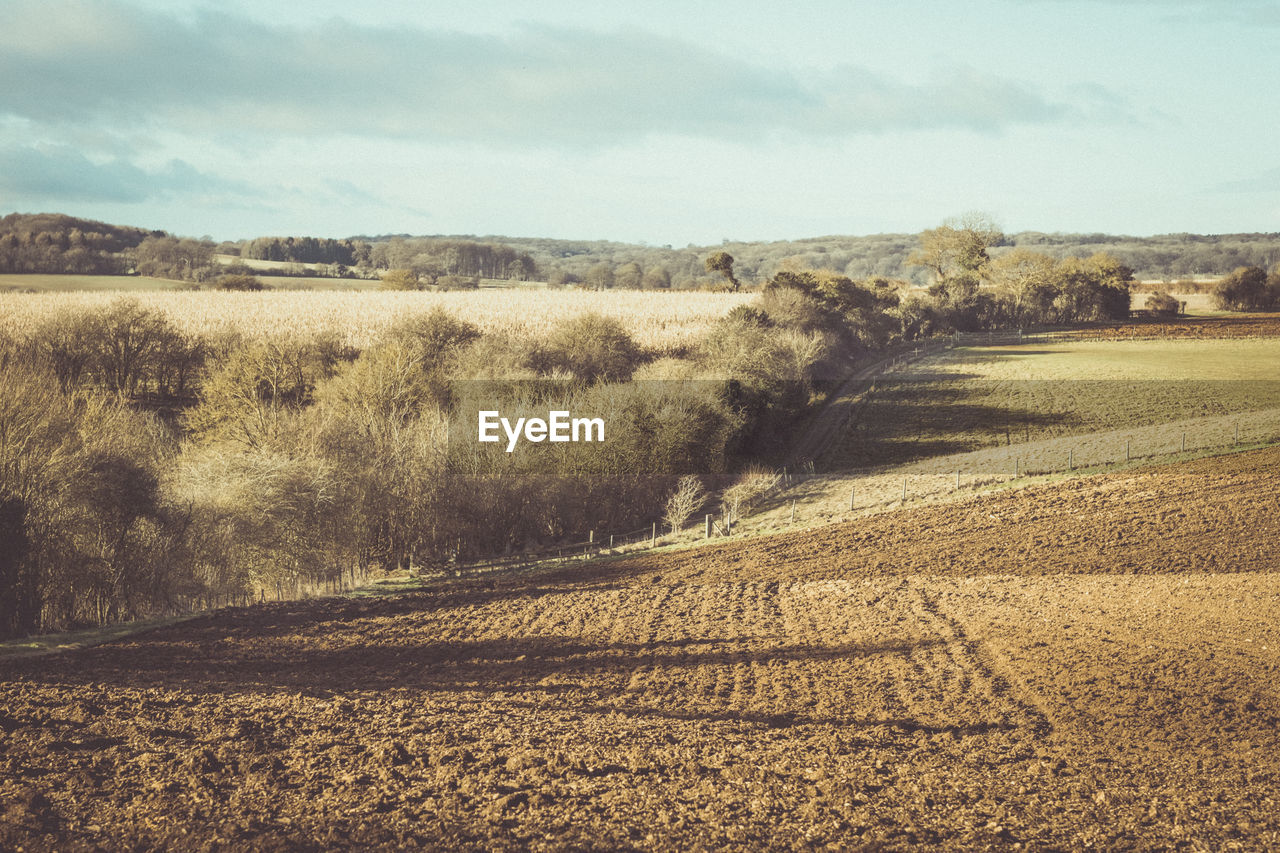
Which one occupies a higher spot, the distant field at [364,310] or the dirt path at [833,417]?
the distant field at [364,310]

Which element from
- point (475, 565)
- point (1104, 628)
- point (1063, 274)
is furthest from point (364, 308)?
point (1063, 274)

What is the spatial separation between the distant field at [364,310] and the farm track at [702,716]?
30200 mm

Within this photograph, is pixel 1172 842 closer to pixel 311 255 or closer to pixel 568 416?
pixel 568 416

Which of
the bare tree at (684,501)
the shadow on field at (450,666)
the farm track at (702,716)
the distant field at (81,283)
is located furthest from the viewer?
the distant field at (81,283)

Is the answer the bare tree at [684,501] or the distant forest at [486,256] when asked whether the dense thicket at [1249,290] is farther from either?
the bare tree at [684,501]

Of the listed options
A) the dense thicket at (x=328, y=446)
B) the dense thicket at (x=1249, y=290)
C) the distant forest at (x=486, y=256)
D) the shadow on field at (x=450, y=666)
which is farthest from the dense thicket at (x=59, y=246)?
the dense thicket at (x=1249, y=290)

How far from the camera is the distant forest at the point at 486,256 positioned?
73.1m

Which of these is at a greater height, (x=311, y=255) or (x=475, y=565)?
(x=311, y=255)

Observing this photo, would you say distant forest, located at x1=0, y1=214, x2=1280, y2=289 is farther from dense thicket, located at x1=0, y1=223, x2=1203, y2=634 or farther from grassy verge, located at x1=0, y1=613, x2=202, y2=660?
grassy verge, located at x1=0, y1=613, x2=202, y2=660

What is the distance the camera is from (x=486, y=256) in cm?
10575

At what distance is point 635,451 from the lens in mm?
34562

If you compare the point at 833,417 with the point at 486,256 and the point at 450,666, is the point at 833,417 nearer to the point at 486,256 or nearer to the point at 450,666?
the point at 450,666

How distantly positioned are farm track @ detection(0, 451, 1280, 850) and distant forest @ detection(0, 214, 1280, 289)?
68.2m

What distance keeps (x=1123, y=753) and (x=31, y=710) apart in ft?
50.3
